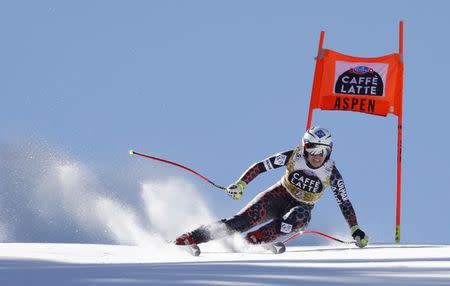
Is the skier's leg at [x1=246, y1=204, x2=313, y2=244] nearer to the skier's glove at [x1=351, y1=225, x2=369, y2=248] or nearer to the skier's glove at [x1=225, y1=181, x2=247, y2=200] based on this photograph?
the skier's glove at [x1=225, y1=181, x2=247, y2=200]

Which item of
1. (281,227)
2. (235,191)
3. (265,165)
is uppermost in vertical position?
(265,165)

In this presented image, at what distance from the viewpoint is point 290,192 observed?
8594 mm

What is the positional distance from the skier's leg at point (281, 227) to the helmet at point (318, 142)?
611 millimetres

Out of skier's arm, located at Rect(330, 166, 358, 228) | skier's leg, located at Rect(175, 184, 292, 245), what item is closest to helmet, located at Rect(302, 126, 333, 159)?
skier's arm, located at Rect(330, 166, 358, 228)

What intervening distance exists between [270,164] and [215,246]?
3.51 ft

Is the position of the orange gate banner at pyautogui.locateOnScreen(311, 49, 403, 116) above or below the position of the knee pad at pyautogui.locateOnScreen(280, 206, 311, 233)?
above

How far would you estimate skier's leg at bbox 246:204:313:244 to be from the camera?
27.3 ft

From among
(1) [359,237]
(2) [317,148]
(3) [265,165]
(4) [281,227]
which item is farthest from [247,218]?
(1) [359,237]

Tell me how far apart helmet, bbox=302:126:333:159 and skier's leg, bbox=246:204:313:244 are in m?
0.61

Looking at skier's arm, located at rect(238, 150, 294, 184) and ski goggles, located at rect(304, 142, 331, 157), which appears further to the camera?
skier's arm, located at rect(238, 150, 294, 184)

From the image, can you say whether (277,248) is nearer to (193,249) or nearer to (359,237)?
(193,249)

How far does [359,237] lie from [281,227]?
945mm

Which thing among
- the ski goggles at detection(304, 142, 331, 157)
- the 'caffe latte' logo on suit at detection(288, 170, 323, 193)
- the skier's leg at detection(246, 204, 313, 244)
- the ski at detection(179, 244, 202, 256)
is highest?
the ski goggles at detection(304, 142, 331, 157)

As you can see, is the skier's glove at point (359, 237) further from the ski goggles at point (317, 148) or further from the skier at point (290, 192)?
the ski goggles at point (317, 148)
